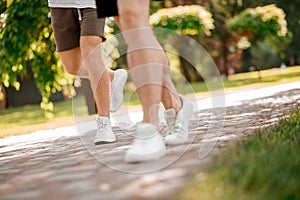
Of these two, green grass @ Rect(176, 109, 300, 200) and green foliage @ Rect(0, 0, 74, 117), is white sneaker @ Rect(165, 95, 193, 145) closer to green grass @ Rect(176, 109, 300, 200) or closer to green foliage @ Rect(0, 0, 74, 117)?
green grass @ Rect(176, 109, 300, 200)

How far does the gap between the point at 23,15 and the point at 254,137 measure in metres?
5.00

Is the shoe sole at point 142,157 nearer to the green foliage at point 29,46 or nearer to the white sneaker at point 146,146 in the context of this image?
the white sneaker at point 146,146

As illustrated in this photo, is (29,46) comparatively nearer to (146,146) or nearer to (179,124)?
(179,124)

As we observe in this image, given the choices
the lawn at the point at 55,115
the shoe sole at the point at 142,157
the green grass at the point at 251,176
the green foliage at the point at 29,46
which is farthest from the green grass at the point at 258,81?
the green grass at the point at 251,176

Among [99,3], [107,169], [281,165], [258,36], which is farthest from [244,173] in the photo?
[258,36]

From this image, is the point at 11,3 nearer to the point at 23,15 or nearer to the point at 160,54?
the point at 23,15

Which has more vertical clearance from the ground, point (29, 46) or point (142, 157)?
point (29, 46)

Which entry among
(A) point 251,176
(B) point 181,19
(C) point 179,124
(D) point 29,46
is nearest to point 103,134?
(C) point 179,124

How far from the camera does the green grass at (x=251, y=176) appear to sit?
1.64m

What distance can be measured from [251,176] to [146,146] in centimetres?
68

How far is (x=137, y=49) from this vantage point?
252 centimetres

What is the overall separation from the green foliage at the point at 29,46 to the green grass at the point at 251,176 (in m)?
5.08

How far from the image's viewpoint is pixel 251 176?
1767 mm

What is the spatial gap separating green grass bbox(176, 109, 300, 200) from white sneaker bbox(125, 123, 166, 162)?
290 millimetres
